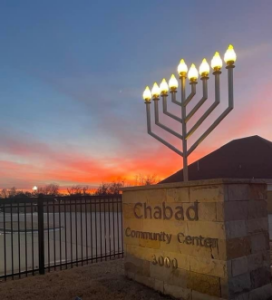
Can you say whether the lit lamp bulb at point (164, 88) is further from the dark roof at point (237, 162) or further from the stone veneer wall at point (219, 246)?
the dark roof at point (237, 162)

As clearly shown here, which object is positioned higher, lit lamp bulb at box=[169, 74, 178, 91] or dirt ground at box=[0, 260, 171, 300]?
lit lamp bulb at box=[169, 74, 178, 91]

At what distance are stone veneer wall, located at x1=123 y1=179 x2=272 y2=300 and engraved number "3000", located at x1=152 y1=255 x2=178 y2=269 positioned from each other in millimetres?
48

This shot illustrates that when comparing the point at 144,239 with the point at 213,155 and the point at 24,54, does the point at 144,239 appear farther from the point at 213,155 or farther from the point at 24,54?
the point at 213,155

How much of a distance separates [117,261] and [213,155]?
25122 mm

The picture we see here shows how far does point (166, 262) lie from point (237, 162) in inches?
973

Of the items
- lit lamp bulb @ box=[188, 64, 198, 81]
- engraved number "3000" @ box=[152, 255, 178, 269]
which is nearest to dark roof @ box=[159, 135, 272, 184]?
lit lamp bulb @ box=[188, 64, 198, 81]

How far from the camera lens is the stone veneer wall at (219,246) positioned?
15.0 feet

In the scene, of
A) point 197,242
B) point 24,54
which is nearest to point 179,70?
point 197,242

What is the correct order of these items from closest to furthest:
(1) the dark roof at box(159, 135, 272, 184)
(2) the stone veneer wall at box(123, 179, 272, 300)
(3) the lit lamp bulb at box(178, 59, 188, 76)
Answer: (2) the stone veneer wall at box(123, 179, 272, 300) → (3) the lit lamp bulb at box(178, 59, 188, 76) → (1) the dark roof at box(159, 135, 272, 184)

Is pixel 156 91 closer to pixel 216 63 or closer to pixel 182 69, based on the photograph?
pixel 182 69

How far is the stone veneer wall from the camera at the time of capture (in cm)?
456

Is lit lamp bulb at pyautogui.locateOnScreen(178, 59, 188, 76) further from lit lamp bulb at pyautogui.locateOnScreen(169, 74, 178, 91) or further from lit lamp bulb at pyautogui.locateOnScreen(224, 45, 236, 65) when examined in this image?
lit lamp bulb at pyautogui.locateOnScreen(224, 45, 236, 65)

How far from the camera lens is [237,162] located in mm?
28828

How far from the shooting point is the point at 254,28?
9062 millimetres
